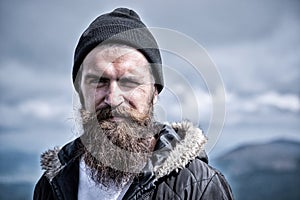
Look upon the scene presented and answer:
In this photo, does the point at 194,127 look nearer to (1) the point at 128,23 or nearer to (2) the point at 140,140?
(2) the point at 140,140

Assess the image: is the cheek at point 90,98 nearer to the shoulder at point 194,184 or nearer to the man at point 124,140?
the man at point 124,140

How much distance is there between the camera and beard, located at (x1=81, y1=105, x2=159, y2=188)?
317 centimetres

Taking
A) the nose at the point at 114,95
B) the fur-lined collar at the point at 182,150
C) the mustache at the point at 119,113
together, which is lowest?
the fur-lined collar at the point at 182,150

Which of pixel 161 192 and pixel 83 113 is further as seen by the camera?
pixel 83 113

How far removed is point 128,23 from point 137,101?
0.54 meters

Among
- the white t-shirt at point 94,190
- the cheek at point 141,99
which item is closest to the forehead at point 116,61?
the cheek at point 141,99

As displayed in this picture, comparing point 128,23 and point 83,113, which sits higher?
point 128,23

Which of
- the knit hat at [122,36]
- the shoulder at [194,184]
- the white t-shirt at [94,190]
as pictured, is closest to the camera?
the shoulder at [194,184]

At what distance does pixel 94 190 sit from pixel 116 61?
0.75 metres

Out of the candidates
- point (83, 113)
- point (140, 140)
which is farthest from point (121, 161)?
point (83, 113)

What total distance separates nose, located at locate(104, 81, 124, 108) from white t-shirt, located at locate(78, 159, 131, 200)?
42 cm

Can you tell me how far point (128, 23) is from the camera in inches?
138

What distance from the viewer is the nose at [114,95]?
316 cm

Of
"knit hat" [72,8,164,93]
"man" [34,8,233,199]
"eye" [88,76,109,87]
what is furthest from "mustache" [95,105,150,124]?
"knit hat" [72,8,164,93]
